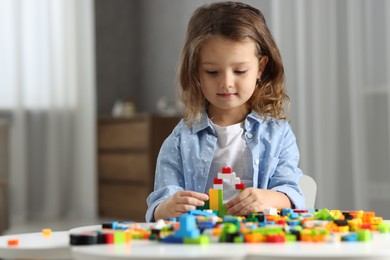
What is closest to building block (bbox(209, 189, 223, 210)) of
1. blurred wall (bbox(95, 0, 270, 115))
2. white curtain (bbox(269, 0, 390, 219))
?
white curtain (bbox(269, 0, 390, 219))

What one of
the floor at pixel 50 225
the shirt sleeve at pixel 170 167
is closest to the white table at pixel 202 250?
the shirt sleeve at pixel 170 167

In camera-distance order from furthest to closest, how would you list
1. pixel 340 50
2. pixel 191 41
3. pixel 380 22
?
1. pixel 340 50
2. pixel 380 22
3. pixel 191 41

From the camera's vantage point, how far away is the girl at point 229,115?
1.48 metres

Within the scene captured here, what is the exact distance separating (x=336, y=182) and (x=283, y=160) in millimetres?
2080

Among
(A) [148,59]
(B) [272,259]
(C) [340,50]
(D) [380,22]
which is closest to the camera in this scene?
(B) [272,259]

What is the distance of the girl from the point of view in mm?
1478

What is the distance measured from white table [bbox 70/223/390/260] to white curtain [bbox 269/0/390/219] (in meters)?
2.55

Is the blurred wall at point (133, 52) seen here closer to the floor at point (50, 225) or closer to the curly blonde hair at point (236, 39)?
the floor at point (50, 225)

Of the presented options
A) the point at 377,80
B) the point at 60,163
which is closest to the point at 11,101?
the point at 60,163

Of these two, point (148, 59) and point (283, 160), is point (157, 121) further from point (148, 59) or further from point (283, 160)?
point (283, 160)

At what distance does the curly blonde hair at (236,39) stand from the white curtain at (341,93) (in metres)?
1.79

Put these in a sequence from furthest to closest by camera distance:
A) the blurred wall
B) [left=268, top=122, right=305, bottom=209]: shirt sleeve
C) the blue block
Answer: the blurred wall → [left=268, top=122, right=305, bottom=209]: shirt sleeve → the blue block

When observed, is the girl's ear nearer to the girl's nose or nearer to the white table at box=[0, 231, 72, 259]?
the girl's nose

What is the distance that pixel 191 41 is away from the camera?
156cm
